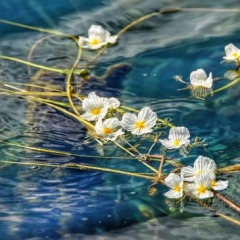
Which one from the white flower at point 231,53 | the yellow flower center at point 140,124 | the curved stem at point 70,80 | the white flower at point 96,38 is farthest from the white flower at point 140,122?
the white flower at point 96,38

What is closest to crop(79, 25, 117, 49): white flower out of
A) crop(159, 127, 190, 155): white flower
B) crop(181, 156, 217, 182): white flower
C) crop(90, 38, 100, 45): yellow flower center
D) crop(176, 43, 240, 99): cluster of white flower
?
crop(90, 38, 100, 45): yellow flower center

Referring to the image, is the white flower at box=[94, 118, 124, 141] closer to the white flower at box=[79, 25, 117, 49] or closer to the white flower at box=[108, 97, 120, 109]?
the white flower at box=[108, 97, 120, 109]

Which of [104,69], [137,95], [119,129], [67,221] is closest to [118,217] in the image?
[67,221]

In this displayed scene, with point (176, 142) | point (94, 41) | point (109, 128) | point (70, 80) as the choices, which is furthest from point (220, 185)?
point (94, 41)

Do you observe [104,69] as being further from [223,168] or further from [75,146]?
[223,168]

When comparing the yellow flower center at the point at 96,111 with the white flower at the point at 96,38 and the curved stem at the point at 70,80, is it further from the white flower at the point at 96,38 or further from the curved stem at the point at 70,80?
the white flower at the point at 96,38

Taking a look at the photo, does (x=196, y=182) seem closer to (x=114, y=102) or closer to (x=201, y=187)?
(x=201, y=187)
